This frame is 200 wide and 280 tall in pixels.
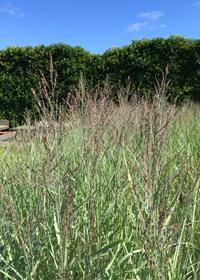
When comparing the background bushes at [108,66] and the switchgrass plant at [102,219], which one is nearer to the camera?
the switchgrass plant at [102,219]

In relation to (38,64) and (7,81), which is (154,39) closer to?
(38,64)

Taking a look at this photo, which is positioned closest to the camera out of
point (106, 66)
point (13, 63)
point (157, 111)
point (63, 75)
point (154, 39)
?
point (157, 111)

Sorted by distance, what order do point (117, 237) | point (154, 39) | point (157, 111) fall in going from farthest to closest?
point (154, 39) → point (117, 237) → point (157, 111)

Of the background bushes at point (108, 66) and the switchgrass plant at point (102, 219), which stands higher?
the background bushes at point (108, 66)

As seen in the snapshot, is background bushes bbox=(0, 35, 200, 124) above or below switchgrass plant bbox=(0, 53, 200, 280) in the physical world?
above

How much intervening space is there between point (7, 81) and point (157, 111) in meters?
9.77

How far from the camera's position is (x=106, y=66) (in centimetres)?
835

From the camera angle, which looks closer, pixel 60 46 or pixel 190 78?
pixel 190 78

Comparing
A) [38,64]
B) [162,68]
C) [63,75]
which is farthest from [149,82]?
[38,64]

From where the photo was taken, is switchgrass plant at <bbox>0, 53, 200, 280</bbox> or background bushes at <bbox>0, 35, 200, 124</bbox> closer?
switchgrass plant at <bbox>0, 53, 200, 280</bbox>

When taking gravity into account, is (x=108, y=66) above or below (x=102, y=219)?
above

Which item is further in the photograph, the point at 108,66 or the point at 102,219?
the point at 108,66

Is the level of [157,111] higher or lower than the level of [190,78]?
lower

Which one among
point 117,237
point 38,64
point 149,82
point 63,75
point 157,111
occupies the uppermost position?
point 38,64
